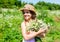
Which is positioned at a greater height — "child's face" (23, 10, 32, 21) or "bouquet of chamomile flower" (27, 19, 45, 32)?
"child's face" (23, 10, 32, 21)

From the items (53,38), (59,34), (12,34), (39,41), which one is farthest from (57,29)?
(39,41)

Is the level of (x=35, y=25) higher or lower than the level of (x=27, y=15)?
lower

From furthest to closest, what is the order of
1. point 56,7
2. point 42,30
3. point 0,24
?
point 56,7 < point 0,24 < point 42,30

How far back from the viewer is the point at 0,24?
36.8ft

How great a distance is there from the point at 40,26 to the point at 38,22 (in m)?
0.07

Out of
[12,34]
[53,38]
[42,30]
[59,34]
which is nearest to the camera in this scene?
[42,30]

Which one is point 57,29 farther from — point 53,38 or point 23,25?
point 23,25

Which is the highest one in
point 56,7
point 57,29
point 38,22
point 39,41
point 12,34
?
point 38,22

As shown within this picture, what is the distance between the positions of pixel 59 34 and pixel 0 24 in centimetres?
229

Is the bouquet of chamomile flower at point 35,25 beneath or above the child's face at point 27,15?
beneath

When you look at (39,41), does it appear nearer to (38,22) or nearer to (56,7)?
(38,22)

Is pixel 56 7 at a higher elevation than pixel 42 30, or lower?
lower

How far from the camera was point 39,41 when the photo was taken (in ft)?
12.9

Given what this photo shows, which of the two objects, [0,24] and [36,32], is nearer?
[36,32]
